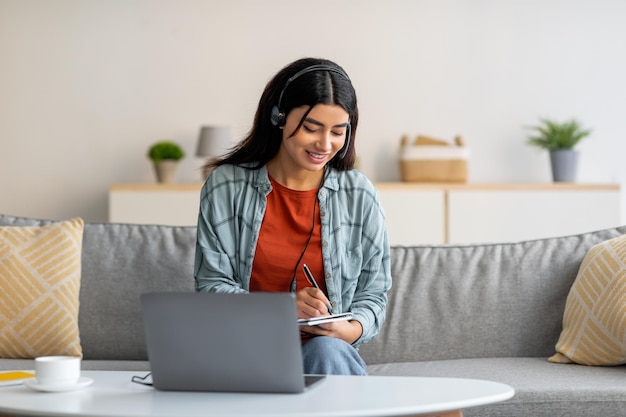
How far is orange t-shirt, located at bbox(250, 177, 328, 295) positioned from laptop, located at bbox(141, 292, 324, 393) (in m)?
0.73

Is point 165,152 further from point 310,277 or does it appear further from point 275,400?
point 275,400

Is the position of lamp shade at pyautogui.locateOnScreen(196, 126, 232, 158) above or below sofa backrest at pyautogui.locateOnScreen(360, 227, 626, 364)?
above

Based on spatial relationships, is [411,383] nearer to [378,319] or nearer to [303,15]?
[378,319]

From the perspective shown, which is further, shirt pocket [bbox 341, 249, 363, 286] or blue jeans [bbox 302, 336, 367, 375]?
shirt pocket [bbox 341, 249, 363, 286]

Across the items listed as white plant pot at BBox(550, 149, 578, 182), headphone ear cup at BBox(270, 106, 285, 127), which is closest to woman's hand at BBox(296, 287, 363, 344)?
headphone ear cup at BBox(270, 106, 285, 127)

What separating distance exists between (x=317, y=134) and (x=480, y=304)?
0.96 meters

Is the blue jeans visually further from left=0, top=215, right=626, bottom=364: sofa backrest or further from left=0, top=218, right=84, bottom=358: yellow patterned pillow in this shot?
left=0, top=218, right=84, bottom=358: yellow patterned pillow

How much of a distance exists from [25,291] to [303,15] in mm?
3168

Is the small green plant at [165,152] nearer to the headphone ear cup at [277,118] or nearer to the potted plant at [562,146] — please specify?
the potted plant at [562,146]

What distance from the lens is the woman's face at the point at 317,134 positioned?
235 centimetres

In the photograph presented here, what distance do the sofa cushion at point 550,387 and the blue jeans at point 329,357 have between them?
0.49 meters

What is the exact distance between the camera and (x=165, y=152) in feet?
17.9

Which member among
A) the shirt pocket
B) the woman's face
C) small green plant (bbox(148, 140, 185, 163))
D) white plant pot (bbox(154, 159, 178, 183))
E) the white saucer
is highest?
the woman's face

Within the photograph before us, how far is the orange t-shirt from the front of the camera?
245 cm
